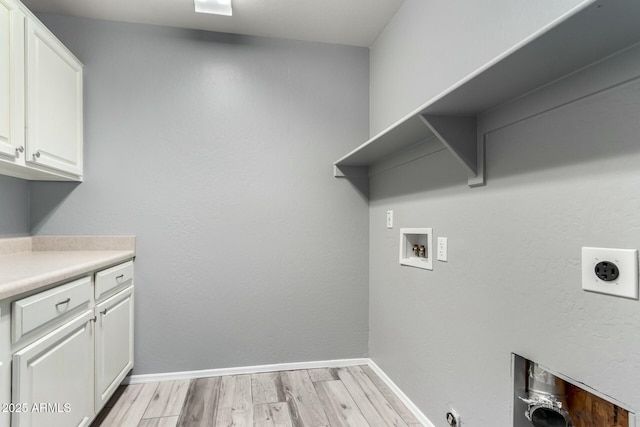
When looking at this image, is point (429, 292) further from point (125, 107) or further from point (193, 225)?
point (125, 107)

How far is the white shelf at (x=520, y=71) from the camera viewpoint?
2.30ft

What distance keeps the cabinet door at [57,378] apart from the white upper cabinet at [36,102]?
0.89m

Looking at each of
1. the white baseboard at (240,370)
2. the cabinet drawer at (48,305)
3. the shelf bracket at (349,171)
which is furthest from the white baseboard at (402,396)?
the cabinet drawer at (48,305)

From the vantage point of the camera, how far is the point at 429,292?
1.76 meters

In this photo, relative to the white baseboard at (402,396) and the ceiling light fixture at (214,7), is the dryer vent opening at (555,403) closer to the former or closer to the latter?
the white baseboard at (402,396)

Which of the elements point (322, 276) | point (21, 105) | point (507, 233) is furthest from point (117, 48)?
point (507, 233)

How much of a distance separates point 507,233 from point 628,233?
0.40 metres

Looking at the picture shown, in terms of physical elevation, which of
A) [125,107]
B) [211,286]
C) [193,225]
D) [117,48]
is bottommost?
[211,286]

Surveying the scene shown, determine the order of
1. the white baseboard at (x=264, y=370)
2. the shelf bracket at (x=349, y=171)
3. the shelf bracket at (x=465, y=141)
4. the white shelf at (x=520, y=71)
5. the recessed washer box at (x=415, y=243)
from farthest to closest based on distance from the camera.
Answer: the shelf bracket at (x=349, y=171) < the white baseboard at (x=264, y=370) < the recessed washer box at (x=415, y=243) < the shelf bracket at (x=465, y=141) < the white shelf at (x=520, y=71)

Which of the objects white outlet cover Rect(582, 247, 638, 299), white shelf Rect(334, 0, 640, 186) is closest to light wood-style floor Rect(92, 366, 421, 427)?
white outlet cover Rect(582, 247, 638, 299)

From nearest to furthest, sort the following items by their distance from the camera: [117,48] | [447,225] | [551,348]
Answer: [551,348], [447,225], [117,48]

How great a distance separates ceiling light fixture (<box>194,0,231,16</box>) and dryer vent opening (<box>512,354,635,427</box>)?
7.82ft

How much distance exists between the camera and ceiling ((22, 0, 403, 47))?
82.7 inches

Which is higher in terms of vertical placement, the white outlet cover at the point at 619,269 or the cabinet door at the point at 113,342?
the white outlet cover at the point at 619,269
